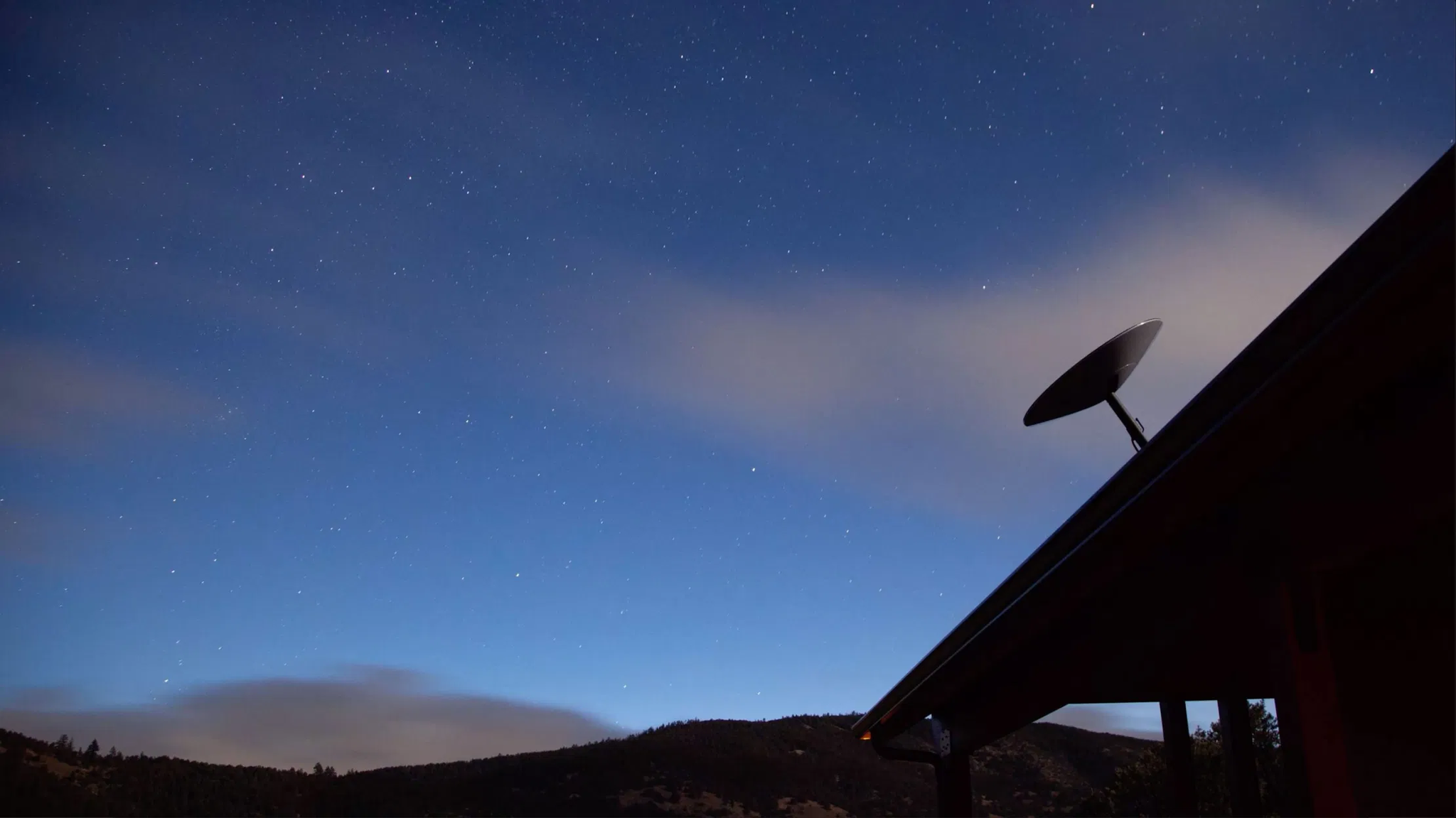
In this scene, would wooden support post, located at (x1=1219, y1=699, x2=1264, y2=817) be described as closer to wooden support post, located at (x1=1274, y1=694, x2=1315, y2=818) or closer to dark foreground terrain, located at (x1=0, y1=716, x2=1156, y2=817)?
wooden support post, located at (x1=1274, y1=694, x2=1315, y2=818)

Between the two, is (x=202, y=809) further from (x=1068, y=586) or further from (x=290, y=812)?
(x=1068, y=586)

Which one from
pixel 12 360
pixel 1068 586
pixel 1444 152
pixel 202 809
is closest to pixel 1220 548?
pixel 1068 586

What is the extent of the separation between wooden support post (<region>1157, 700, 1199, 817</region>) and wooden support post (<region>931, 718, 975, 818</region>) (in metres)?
2.54

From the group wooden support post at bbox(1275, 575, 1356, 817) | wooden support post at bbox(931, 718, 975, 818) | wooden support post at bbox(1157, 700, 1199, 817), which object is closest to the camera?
wooden support post at bbox(1275, 575, 1356, 817)

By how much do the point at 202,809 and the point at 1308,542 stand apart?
3143 cm

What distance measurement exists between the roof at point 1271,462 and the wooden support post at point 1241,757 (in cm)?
375

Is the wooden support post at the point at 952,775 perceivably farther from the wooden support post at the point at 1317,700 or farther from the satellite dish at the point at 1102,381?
the wooden support post at the point at 1317,700

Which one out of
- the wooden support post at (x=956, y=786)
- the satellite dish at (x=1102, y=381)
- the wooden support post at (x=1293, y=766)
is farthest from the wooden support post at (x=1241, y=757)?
the satellite dish at (x=1102, y=381)

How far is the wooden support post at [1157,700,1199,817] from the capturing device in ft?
27.7

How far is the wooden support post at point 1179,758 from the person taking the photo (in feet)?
27.7

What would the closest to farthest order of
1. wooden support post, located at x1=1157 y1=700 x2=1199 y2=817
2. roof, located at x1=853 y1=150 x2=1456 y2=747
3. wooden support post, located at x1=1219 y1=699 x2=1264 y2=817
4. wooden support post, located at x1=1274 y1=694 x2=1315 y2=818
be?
roof, located at x1=853 y1=150 x2=1456 y2=747
wooden support post, located at x1=1274 y1=694 x2=1315 y2=818
wooden support post, located at x1=1219 y1=699 x2=1264 y2=817
wooden support post, located at x1=1157 y1=700 x2=1199 y2=817

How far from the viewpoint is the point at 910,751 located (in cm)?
782

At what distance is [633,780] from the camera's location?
123 feet

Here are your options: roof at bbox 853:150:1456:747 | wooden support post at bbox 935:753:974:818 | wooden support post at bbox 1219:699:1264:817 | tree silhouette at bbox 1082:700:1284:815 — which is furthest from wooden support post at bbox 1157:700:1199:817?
tree silhouette at bbox 1082:700:1284:815
